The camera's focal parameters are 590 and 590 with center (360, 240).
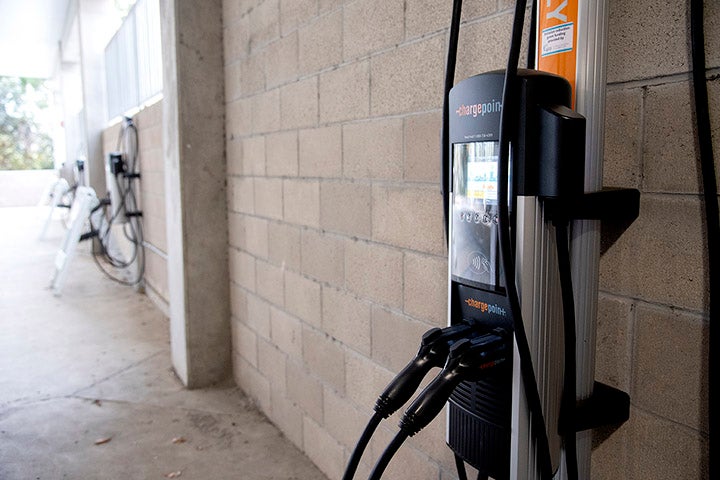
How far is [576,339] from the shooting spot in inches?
37.2

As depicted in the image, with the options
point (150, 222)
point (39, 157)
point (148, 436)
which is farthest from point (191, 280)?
point (39, 157)

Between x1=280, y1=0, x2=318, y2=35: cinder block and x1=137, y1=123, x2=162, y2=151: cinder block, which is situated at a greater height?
x1=280, y1=0, x2=318, y2=35: cinder block

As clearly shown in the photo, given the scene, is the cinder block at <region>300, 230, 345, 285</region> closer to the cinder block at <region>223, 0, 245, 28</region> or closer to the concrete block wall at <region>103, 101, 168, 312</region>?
the cinder block at <region>223, 0, 245, 28</region>

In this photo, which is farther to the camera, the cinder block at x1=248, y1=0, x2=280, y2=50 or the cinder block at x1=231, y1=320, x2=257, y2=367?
the cinder block at x1=231, y1=320, x2=257, y2=367

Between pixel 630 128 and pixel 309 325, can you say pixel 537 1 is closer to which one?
pixel 630 128

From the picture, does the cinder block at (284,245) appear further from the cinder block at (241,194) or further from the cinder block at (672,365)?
the cinder block at (672,365)

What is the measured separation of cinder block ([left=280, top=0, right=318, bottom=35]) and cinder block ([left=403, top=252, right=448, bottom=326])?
964mm

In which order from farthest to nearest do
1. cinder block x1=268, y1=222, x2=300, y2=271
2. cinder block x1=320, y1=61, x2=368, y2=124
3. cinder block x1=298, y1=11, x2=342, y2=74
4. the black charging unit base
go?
cinder block x1=268, y1=222, x2=300, y2=271 → cinder block x1=298, y1=11, x2=342, y2=74 → cinder block x1=320, y1=61, x2=368, y2=124 → the black charging unit base

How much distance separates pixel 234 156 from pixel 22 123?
775 inches

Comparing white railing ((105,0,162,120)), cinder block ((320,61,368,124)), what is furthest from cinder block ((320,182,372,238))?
white railing ((105,0,162,120))

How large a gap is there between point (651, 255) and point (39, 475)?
2.22m

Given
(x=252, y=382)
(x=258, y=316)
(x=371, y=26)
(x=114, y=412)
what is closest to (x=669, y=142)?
(x=371, y=26)

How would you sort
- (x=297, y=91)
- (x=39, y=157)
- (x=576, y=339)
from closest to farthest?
(x=576, y=339) → (x=297, y=91) → (x=39, y=157)

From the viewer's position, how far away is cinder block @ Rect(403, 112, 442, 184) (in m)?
1.47
